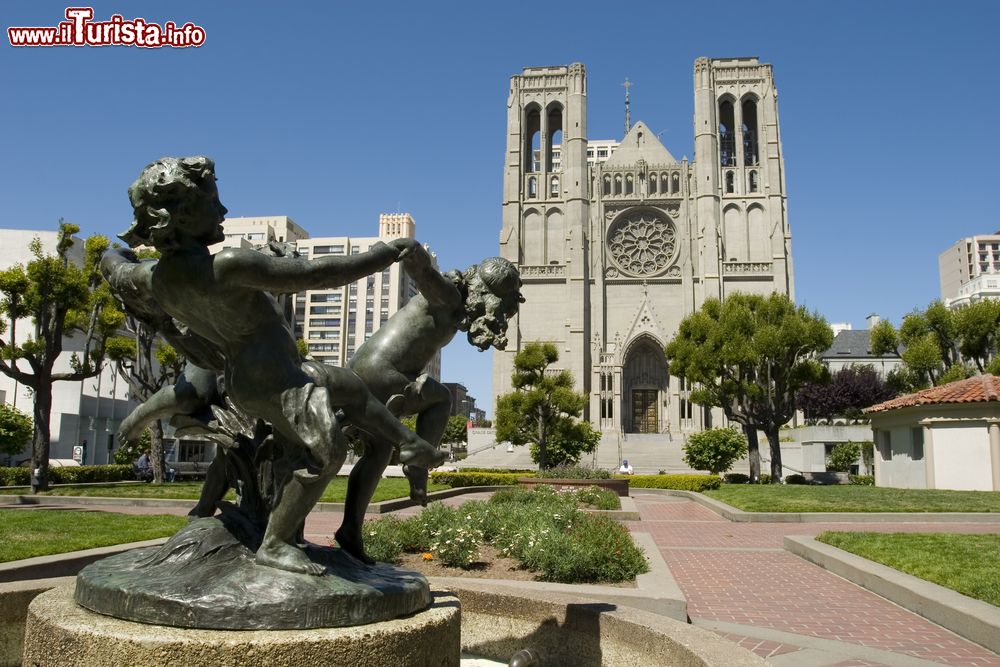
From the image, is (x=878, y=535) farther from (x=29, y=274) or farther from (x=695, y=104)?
(x=695, y=104)

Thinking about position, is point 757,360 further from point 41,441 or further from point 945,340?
point 41,441

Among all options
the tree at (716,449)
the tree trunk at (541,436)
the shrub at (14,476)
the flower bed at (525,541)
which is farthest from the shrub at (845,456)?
the shrub at (14,476)

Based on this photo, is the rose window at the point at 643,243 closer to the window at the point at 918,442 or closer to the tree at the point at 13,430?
the window at the point at 918,442

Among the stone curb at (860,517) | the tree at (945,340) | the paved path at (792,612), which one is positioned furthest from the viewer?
the tree at (945,340)

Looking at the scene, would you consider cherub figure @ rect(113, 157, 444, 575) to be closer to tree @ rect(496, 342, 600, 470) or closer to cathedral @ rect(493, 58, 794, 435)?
tree @ rect(496, 342, 600, 470)

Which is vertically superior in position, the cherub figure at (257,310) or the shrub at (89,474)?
the cherub figure at (257,310)

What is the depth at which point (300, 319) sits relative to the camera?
11931 centimetres

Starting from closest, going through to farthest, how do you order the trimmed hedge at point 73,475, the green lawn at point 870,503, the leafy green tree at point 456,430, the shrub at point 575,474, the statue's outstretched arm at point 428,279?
1. the statue's outstretched arm at point 428,279
2. the green lawn at point 870,503
3. the shrub at point 575,474
4. the trimmed hedge at point 73,475
5. the leafy green tree at point 456,430

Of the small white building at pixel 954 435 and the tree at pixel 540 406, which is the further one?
the tree at pixel 540 406

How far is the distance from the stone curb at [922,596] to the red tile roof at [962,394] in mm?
16882

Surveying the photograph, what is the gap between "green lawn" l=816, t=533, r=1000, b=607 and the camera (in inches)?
291

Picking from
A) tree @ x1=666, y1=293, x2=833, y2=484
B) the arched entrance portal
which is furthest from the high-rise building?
tree @ x1=666, y1=293, x2=833, y2=484

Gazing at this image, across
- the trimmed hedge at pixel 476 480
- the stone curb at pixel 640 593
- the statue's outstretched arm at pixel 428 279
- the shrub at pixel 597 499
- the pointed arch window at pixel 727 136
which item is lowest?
Answer: the trimmed hedge at pixel 476 480

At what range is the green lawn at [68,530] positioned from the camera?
891cm
